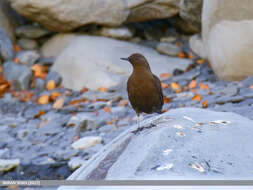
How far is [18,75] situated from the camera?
213 inches

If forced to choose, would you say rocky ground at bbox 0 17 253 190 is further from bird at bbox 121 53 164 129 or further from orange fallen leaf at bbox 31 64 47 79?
bird at bbox 121 53 164 129

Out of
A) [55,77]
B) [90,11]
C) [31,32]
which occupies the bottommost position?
[55,77]

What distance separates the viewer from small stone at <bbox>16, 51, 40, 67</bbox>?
5699 millimetres

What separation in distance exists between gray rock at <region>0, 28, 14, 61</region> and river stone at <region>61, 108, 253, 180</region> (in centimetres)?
361

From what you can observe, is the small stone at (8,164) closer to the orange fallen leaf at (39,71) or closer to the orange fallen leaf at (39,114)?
the orange fallen leaf at (39,114)

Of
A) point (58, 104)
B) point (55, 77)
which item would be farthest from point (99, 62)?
point (58, 104)

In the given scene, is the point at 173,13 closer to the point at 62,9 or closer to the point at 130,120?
the point at 62,9

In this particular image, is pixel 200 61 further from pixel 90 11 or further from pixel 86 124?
pixel 86 124

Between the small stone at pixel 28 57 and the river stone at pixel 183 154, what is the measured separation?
346cm

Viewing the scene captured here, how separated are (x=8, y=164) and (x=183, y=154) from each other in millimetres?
1989

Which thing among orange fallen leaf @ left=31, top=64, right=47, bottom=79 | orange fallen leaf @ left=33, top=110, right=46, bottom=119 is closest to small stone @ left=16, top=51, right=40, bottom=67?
orange fallen leaf @ left=31, top=64, right=47, bottom=79

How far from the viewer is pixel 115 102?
4.67m

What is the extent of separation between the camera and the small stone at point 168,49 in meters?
5.57

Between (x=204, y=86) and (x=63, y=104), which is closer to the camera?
(x=204, y=86)
